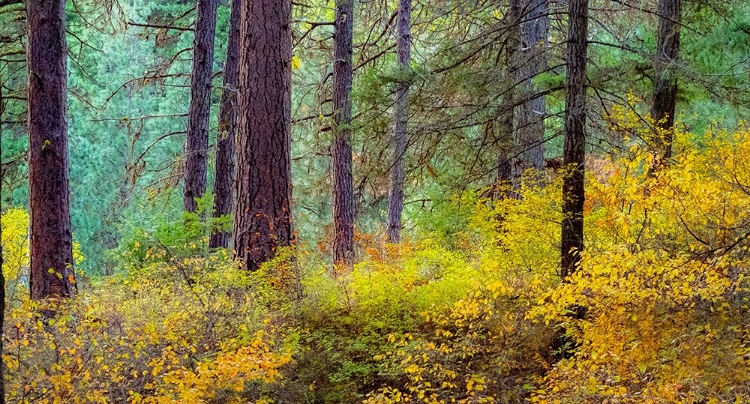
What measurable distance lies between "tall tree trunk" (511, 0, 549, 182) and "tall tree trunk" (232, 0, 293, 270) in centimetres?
292

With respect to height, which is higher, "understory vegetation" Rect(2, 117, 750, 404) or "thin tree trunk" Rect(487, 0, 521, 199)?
"thin tree trunk" Rect(487, 0, 521, 199)

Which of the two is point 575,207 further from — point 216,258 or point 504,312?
point 216,258

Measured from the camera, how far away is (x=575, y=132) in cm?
657

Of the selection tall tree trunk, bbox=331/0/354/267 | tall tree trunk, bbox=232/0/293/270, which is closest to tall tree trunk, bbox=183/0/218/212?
tall tree trunk, bbox=331/0/354/267

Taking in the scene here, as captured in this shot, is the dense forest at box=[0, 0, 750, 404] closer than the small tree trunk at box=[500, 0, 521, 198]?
Yes

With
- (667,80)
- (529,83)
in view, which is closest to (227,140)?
(529,83)

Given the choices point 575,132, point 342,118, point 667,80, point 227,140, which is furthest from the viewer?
point 227,140

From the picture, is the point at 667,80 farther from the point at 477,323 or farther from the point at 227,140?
the point at 227,140

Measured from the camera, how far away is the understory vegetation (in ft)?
15.4

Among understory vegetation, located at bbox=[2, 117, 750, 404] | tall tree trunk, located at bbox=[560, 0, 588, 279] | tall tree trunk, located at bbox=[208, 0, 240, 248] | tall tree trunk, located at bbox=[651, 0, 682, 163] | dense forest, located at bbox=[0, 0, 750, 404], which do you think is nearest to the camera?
understory vegetation, located at bbox=[2, 117, 750, 404]

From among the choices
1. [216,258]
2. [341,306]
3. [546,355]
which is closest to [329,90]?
[216,258]

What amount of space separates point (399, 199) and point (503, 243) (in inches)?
228

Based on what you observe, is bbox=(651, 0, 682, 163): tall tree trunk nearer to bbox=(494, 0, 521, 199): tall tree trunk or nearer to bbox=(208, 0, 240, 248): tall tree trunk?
bbox=(494, 0, 521, 199): tall tree trunk

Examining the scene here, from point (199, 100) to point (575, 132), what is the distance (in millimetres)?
7504
